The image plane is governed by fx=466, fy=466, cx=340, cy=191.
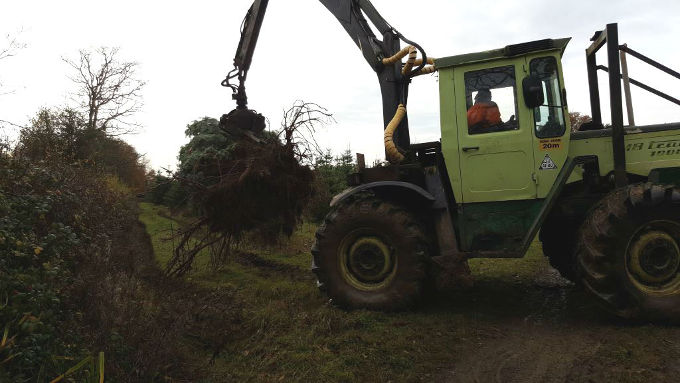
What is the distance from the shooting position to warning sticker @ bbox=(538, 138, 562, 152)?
5160mm

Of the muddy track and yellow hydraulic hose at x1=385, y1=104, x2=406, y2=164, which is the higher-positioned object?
yellow hydraulic hose at x1=385, y1=104, x2=406, y2=164

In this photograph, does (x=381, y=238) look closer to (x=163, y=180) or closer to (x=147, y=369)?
(x=147, y=369)

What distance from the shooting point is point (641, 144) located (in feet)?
16.8

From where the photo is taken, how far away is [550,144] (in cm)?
518

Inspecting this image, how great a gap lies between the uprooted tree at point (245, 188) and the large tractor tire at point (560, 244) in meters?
3.42

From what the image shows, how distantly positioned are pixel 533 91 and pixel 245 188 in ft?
12.5

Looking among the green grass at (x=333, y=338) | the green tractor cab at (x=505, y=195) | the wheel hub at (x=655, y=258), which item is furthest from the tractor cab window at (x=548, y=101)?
the green grass at (x=333, y=338)

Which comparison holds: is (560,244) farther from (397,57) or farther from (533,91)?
(397,57)

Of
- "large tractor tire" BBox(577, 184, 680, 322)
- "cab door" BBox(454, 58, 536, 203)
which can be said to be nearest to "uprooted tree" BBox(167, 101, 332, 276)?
"cab door" BBox(454, 58, 536, 203)

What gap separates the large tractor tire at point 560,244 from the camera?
6293 millimetres

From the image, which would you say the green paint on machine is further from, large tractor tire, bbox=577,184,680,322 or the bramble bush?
the bramble bush

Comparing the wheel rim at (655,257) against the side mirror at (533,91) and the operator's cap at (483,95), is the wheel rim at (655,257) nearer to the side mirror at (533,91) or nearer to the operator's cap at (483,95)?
the side mirror at (533,91)

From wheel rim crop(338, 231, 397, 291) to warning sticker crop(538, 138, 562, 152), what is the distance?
2.06 metres

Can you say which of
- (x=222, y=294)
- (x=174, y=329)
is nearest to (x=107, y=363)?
(x=174, y=329)
